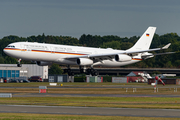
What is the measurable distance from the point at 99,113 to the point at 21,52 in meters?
39.4

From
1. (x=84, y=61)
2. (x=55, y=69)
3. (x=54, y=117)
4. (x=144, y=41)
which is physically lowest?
(x=54, y=117)

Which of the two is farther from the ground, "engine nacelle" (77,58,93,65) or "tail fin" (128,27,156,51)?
"tail fin" (128,27,156,51)

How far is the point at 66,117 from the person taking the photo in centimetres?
2669

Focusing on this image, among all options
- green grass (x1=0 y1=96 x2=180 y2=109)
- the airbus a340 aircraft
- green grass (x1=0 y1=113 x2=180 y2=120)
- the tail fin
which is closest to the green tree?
the tail fin

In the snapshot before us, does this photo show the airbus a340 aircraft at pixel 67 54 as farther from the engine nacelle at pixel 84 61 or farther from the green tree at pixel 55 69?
the green tree at pixel 55 69

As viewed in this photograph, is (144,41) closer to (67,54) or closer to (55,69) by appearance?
(67,54)

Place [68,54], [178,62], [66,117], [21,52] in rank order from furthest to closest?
[178,62], [68,54], [21,52], [66,117]

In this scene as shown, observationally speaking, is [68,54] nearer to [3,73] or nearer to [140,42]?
[140,42]

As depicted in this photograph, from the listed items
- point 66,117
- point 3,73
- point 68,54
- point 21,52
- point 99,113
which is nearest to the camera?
point 66,117

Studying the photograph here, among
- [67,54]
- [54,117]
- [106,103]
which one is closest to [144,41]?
[67,54]

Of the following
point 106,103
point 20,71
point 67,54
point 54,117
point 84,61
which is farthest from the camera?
point 20,71

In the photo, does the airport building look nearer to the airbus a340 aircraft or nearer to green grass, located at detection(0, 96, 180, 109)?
the airbus a340 aircraft

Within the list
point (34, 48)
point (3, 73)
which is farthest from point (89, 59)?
point (3, 73)

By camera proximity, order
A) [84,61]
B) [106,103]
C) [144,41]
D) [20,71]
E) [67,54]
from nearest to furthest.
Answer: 1. [106,103]
2. [67,54]
3. [84,61]
4. [144,41]
5. [20,71]
